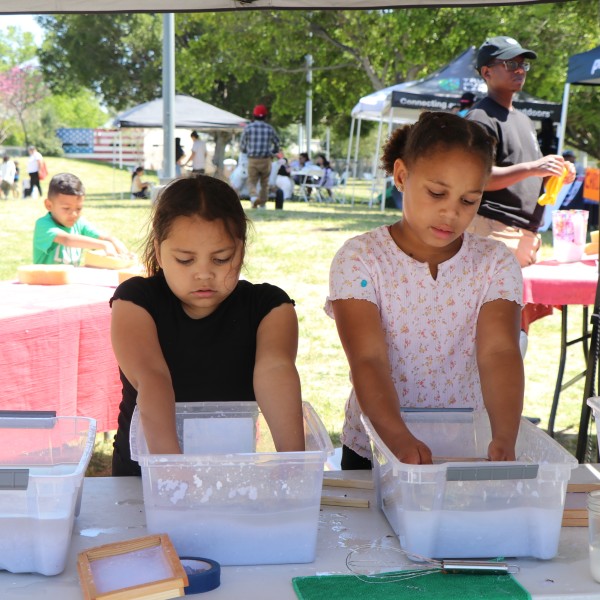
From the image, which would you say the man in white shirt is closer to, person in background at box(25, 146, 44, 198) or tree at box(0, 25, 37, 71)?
person in background at box(25, 146, 44, 198)

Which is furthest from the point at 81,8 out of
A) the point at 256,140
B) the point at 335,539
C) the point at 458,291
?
the point at 256,140

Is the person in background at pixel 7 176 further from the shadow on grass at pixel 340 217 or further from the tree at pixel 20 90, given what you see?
the tree at pixel 20 90

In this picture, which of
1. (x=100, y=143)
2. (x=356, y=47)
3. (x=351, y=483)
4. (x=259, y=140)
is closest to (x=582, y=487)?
(x=351, y=483)

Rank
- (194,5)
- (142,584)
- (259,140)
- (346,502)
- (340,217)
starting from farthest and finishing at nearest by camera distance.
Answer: (340,217) < (259,140) < (194,5) < (346,502) < (142,584)

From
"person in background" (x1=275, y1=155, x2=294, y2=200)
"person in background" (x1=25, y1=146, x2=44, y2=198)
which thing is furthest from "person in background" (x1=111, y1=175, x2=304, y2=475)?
"person in background" (x1=25, y1=146, x2=44, y2=198)

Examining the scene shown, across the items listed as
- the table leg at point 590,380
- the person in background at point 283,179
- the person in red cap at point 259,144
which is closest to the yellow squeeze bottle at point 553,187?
the table leg at point 590,380

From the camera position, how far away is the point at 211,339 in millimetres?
1721

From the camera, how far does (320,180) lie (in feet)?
67.7

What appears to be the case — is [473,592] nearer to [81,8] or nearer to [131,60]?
[81,8]

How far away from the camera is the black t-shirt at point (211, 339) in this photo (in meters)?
1.68

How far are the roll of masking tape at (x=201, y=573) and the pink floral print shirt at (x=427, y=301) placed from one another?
74 centimetres

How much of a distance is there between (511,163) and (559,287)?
1.97ft

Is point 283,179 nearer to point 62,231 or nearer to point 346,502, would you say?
point 62,231

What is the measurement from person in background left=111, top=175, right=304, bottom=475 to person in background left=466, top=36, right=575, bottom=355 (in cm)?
215
